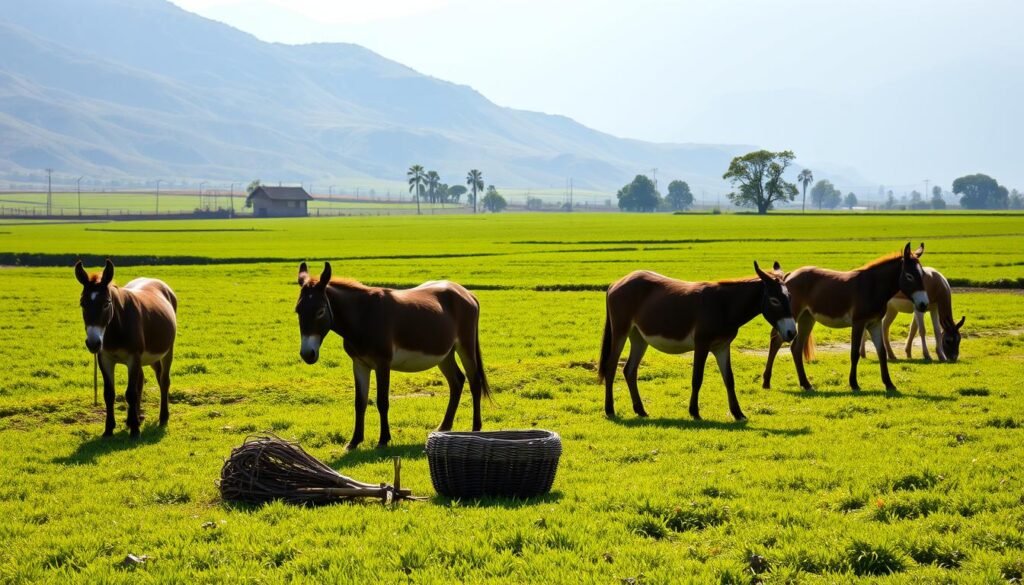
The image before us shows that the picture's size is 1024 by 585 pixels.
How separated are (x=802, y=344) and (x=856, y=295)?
1.44m

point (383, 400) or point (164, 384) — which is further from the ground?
point (383, 400)

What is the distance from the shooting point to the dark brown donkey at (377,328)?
13656mm

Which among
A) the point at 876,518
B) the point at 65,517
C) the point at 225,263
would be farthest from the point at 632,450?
the point at 225,263

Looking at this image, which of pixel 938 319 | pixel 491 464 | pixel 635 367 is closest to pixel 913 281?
pixel 938 319

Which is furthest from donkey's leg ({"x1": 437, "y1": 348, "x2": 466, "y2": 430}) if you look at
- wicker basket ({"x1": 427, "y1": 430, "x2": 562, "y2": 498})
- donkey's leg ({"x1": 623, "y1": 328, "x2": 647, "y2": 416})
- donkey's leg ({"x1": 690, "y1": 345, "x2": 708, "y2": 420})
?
wicker basket ({"x1": 427, "y1": 430, "x2": 562, "y2": 498})

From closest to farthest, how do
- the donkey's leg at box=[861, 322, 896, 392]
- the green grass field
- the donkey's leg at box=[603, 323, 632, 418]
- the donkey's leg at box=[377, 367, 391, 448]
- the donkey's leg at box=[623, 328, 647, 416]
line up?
the green grass field
the donkey's leg at box=[377, 367, 391, 448]
the donkey's leg at box=[623, 328, 647, 416]
the donkey's leg at box=[603, 323, 632, 418]
the donkey's leg at box=[861, 322, 896, 392]

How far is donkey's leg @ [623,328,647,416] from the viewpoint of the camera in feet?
54.2

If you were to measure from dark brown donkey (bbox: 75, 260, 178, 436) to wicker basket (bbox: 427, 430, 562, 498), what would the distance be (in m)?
5.67

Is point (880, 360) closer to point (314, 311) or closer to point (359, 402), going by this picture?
point (359, 402)

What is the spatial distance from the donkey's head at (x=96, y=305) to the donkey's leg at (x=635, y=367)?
795 cm

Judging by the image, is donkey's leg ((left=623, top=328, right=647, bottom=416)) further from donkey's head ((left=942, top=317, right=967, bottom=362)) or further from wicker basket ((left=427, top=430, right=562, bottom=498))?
donkey's head ((left=942, top=317, right=967, bottom=362))

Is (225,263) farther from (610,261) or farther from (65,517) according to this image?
(65,517)

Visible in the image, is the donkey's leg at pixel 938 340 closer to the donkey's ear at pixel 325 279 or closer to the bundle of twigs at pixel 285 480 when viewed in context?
the donkey's ear at pixel 325 279

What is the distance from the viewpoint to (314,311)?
13.6 metres
